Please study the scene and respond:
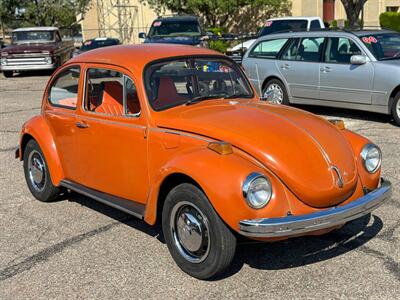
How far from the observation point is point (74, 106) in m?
5.15

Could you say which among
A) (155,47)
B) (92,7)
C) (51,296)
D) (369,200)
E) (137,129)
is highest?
(92,7)

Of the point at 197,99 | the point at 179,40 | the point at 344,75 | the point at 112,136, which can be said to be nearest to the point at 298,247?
the point at 197,99

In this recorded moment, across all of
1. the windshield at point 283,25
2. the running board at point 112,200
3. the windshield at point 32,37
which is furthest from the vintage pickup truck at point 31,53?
the running board at point 112,200

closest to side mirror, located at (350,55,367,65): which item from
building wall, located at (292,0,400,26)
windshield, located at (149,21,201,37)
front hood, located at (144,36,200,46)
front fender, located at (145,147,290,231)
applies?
front fender, located at (145,147,290,231)

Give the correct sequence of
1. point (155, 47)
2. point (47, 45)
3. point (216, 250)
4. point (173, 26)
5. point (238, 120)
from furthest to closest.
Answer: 1. point (47, 45)
2. point (173, 26)
3. point (155, 47)
4. point (238, 120)
5. point (216, 250)

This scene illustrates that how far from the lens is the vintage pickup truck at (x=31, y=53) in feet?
63.5

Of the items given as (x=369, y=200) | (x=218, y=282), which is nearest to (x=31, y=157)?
(x=218, y=282)

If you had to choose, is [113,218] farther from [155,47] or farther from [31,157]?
[155,47]

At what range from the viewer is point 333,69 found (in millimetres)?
9359

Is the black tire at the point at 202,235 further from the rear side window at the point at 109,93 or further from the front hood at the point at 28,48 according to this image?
the front hood at the point at 28,48

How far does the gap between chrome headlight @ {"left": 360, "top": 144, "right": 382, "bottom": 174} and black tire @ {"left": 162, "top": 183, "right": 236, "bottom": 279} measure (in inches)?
52.0

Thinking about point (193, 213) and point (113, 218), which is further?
point (113, 218)

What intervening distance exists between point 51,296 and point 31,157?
2432 mm

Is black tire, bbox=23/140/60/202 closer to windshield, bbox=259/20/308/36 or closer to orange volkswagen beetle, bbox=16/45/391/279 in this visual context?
orange volkswagen beetle, bbox=16/45/391/279
